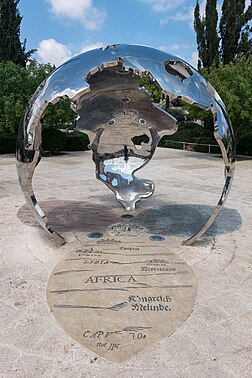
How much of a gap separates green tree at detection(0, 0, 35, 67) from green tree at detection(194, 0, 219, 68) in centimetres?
1611

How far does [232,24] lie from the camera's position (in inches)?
1131

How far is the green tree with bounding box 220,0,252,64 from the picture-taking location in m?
28.4

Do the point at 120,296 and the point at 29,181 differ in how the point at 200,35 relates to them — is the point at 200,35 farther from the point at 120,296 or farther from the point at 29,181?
the point at 120,296

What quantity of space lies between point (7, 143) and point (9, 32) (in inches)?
529

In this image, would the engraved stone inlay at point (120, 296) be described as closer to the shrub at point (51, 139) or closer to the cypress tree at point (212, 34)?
the shrub at point (51, 139)

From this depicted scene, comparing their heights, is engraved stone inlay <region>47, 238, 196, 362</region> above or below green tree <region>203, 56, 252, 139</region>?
below

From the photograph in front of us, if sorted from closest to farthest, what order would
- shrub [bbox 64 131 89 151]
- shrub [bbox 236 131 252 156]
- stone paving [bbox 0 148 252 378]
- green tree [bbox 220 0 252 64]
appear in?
stone paving [bbox 0 148 252 378], shrub [bbox 236 131 252 156], shrub [bbox 64 131 89 151], green tree [bbox 220 0 252 64]

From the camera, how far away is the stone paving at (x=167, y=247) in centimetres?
333

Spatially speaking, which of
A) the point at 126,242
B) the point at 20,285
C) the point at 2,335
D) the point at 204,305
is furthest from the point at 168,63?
the point at 2,335

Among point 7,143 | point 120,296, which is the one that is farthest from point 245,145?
point 120,296

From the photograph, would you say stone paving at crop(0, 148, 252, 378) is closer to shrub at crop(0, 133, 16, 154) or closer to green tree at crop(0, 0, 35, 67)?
shrub at crop(0, 133, 16, 154)

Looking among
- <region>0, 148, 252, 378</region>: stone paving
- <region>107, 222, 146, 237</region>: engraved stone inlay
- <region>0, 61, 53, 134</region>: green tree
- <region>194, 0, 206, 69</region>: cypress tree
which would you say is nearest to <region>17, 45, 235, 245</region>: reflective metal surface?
<region>0, 148, 252, 378</region>: stone paving

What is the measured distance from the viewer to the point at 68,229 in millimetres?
6988

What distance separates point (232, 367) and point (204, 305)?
3.54 ft
